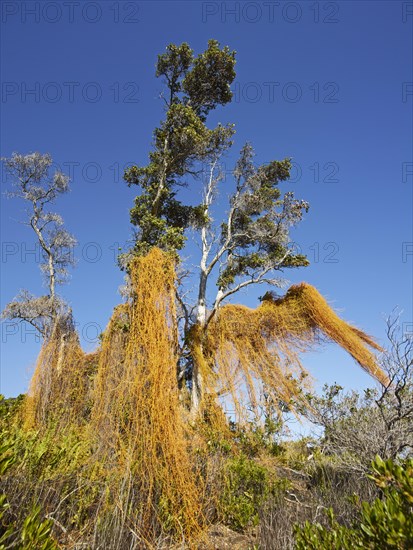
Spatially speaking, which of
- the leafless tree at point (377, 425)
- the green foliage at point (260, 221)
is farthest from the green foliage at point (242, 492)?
the green foliage at point (260, 221)

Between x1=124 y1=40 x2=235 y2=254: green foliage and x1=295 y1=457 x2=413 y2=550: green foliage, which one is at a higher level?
x1=124 y1=40 x2=235 y2=254: green foliage

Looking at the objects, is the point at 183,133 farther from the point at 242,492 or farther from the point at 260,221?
the point at 242,492

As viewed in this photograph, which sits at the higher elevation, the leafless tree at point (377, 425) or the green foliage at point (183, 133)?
the green foliage at point (183, 133)

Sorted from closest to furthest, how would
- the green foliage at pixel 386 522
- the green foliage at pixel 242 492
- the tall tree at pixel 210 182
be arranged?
the green foliage at pixel 386 522 < the green foliage at pixel 242 492 < the tall tree at pixel 210 182

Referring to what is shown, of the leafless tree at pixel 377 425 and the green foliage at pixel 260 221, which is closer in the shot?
the leafless tree at pixel 377 425

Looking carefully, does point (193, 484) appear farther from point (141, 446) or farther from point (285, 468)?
point (285, 468)

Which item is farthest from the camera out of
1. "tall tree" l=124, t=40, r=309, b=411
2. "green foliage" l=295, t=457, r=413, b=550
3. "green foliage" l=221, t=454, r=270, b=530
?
"tall tree" l=124, t=40, r=309, b=411

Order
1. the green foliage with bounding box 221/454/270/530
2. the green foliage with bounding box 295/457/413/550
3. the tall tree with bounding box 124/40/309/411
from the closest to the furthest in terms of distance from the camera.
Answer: the green foliage with bounding box 295/457/413/550 → the green foliage with bounding box 221/454/270/530 → the tall tree with bounding box 124/40/309/411

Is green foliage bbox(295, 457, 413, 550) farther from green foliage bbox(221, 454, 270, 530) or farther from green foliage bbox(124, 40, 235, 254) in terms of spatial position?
green foliage bbox(124, 40, 235, 254)

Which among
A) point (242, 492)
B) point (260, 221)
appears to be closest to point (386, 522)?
point (242, 492)

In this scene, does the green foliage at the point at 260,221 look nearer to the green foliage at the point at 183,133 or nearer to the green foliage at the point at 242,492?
the green foliage at the point at 183,133

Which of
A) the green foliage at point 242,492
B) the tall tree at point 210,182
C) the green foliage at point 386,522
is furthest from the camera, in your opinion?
the tall tree at point 210,182

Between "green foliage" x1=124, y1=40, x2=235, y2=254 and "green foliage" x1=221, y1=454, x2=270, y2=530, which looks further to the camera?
"green foliage" x1=124, y1=40, x2=235, y2=254

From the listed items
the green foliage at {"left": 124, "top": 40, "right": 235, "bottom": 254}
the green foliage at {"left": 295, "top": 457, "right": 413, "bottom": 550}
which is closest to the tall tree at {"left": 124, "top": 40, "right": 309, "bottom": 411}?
the green foliage at {"left": 124, "top": 40, "right": 235, "bottom": 254}
